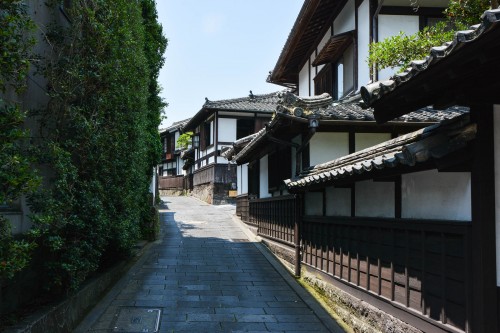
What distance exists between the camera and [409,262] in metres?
6.82

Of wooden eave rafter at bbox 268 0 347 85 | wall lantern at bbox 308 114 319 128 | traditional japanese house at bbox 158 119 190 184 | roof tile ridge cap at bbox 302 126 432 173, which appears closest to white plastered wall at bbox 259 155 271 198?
wooden eave rafter at bbox 268 0 347 85

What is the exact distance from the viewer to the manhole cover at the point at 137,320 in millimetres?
8469

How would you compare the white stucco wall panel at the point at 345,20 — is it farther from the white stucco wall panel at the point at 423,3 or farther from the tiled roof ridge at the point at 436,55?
the tiled roof ridge at the point at 436,55

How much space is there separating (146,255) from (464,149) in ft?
41.0

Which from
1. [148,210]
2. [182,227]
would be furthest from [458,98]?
[182,227]

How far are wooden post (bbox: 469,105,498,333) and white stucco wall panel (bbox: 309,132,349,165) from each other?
262 inches

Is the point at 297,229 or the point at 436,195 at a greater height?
the point at 436,195

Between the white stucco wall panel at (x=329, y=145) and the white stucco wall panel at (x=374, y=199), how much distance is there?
270 centimetres

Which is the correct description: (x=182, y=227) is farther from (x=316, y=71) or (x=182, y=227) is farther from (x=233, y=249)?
(x=316, y=71)

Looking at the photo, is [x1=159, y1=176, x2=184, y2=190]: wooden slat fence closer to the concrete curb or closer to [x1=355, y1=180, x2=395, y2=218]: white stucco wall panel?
the concrete curb

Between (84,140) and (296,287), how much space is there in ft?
21.8

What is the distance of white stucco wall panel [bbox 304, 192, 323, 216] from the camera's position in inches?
464

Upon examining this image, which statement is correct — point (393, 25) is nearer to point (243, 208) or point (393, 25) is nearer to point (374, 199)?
point (374, 199)

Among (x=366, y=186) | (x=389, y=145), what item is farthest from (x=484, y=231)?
(x=366, y=186)
